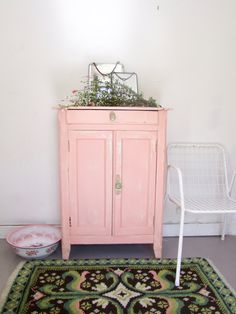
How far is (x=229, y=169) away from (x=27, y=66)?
Result: 1.74m

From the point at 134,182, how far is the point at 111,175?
0.16 meters

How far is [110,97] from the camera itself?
187 cm

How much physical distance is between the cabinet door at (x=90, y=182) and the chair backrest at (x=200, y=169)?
2.03ft

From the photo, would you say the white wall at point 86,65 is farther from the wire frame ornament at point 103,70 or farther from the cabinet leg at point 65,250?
the cabinet leg at point 65,250

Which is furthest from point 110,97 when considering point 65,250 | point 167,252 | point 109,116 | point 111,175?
point 167,252

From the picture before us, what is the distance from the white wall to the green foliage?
0.90 ft

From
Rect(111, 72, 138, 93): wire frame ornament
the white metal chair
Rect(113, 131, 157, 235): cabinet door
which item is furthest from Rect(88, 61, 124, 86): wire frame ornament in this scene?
the white metal chair

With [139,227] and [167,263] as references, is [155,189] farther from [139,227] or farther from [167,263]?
[167,263]

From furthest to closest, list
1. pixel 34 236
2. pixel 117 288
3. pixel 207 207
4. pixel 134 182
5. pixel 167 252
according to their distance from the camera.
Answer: pixel 34 236, pixel 167 252, pixel 134 182, pixel 207 207, pixel 117 288

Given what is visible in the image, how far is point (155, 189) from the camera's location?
1896mm

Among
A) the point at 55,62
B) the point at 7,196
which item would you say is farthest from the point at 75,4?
the point at 7,196

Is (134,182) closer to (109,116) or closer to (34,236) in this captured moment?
(109,116)

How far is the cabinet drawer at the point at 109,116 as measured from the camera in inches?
70.2

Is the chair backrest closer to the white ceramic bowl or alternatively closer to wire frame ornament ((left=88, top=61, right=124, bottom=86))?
wire frame ornament ((left=88, top=61, right=124, bottom=86))
